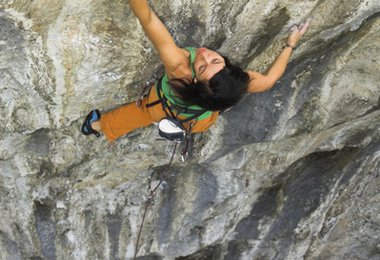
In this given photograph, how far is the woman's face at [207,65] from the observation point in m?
3.28

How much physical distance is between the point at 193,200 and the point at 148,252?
3.30 ft

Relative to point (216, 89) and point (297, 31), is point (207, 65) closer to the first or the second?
point (216, 89)

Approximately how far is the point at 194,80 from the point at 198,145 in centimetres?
165

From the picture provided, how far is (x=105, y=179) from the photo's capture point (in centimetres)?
515

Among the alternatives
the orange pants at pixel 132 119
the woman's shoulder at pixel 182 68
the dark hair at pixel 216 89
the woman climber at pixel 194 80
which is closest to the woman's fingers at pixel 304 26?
the woman climber at pixel 194 80

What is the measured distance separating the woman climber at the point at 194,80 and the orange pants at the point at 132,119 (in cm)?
1

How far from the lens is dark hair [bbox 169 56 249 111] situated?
3291 millimetres

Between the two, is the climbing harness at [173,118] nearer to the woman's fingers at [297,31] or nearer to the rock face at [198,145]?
the rock face at [198,145]

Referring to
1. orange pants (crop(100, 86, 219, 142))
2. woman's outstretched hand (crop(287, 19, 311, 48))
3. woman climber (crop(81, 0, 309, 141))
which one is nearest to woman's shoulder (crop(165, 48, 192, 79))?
woman climber (crop(81, 0, 309, 141))

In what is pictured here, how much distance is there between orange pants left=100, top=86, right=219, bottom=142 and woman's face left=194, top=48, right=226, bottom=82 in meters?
0.73

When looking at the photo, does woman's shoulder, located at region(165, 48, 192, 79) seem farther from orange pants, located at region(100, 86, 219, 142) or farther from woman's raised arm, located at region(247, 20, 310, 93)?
woman's raised arm, located at region(247, 20, 310, 93)

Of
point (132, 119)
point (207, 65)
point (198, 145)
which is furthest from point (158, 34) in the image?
point (198, 145)

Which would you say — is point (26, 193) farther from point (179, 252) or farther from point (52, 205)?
point (179, 252)

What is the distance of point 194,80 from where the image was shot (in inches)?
Answer: 133
